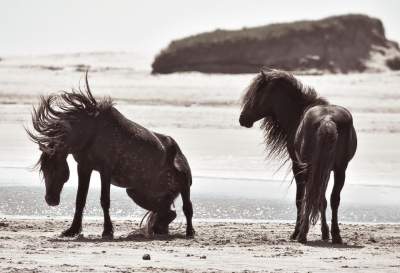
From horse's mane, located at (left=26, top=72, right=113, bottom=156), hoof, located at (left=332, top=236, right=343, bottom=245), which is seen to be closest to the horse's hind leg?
horse's mane, located at (left=26, top=72, right=113, bottom=156)

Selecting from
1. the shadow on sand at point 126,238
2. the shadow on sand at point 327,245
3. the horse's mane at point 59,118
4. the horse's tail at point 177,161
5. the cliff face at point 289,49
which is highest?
the cliff face at point 289,49

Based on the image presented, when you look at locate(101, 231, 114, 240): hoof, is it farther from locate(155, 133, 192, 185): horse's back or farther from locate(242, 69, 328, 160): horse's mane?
locate(242, 69, 328, 160): horse's mane

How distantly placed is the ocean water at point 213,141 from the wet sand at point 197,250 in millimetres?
1075

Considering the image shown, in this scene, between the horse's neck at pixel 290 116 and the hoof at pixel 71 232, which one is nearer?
the hoof at pixel 71 232

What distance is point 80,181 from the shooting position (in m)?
10.7

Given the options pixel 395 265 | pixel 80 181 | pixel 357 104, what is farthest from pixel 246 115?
pixel 357 104

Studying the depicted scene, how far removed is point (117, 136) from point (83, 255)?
183cm

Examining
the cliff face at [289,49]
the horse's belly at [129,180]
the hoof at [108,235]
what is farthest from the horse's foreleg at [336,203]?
the cliff face at [289,49]

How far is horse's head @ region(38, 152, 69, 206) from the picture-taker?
10.8 meters

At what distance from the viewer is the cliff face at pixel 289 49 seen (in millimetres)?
33375

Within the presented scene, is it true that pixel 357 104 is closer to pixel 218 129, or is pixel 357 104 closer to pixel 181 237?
pixel 218 129

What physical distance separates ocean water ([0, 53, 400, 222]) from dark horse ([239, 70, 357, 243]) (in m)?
0.62

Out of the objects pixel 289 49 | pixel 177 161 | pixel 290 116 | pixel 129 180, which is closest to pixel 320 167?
pixel 290 116

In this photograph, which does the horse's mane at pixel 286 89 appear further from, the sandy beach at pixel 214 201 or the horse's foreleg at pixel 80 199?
the horse's foreleg at pixel 80 199
